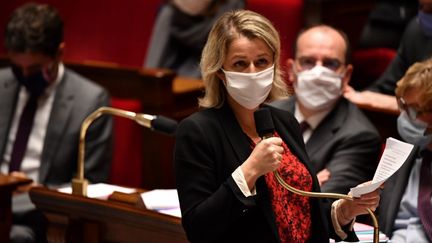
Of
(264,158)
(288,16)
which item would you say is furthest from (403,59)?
(264,158)

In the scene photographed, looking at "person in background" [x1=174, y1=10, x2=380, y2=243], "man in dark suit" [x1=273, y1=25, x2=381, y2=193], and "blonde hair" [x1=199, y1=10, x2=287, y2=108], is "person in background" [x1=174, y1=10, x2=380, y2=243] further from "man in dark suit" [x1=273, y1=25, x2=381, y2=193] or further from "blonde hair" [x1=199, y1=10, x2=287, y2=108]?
"man in dark suit" [x1=273, y1=25, x2=381, y2=193]

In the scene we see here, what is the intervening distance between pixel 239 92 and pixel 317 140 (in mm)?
817

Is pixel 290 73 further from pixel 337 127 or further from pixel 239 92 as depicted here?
pixel 239 92

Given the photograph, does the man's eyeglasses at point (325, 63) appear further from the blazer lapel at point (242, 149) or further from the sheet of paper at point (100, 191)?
the blazer lapel at point (242, 149)

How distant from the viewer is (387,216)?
228 centimetres

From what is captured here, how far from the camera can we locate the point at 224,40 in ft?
5.57

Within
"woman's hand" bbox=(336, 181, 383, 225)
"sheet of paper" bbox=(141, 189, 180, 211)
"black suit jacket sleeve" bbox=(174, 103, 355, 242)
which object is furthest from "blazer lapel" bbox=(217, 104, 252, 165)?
"sheet of paper" bbox=(141, 189, 180, 211)

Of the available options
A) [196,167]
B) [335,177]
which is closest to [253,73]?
[196,167]

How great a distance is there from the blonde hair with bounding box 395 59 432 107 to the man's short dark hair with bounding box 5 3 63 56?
1.17 meters

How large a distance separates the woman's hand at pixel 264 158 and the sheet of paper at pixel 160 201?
56cm

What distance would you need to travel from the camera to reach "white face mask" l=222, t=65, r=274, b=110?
1680 mm

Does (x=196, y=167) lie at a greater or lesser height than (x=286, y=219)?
greater

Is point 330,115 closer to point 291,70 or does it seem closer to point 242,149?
point 291,70

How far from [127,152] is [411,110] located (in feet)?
4.92
